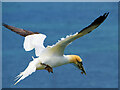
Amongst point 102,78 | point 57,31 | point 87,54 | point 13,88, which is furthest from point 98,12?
point 13,88

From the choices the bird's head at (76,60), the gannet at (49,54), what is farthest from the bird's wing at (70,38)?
the bird's head at (76,60)

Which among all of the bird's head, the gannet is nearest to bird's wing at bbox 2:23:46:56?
the gannet

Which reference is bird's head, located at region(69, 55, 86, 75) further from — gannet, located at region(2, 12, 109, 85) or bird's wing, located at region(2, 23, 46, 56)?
bird's wing, located at region(2, 23, 46, 56)

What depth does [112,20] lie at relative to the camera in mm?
20219

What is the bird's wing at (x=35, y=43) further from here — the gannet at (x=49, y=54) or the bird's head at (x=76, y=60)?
the bird's head at (x=76, y=60)

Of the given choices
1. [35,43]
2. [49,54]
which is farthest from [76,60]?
[35,43]

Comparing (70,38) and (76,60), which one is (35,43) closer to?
(76,60)

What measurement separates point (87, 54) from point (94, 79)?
2.04 meters

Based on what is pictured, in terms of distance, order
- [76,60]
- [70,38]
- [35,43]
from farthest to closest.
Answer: [35,43] → [76,60] → [70,38]

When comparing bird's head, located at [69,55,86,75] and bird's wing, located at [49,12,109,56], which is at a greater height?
bird's wing, located at [49,12,109,56]

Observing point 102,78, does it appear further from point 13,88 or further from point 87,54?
point 13,88

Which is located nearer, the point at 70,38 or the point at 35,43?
the point at 70,38

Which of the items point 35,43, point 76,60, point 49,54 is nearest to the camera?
point 49,54

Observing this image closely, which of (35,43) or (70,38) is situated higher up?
(35,43)
